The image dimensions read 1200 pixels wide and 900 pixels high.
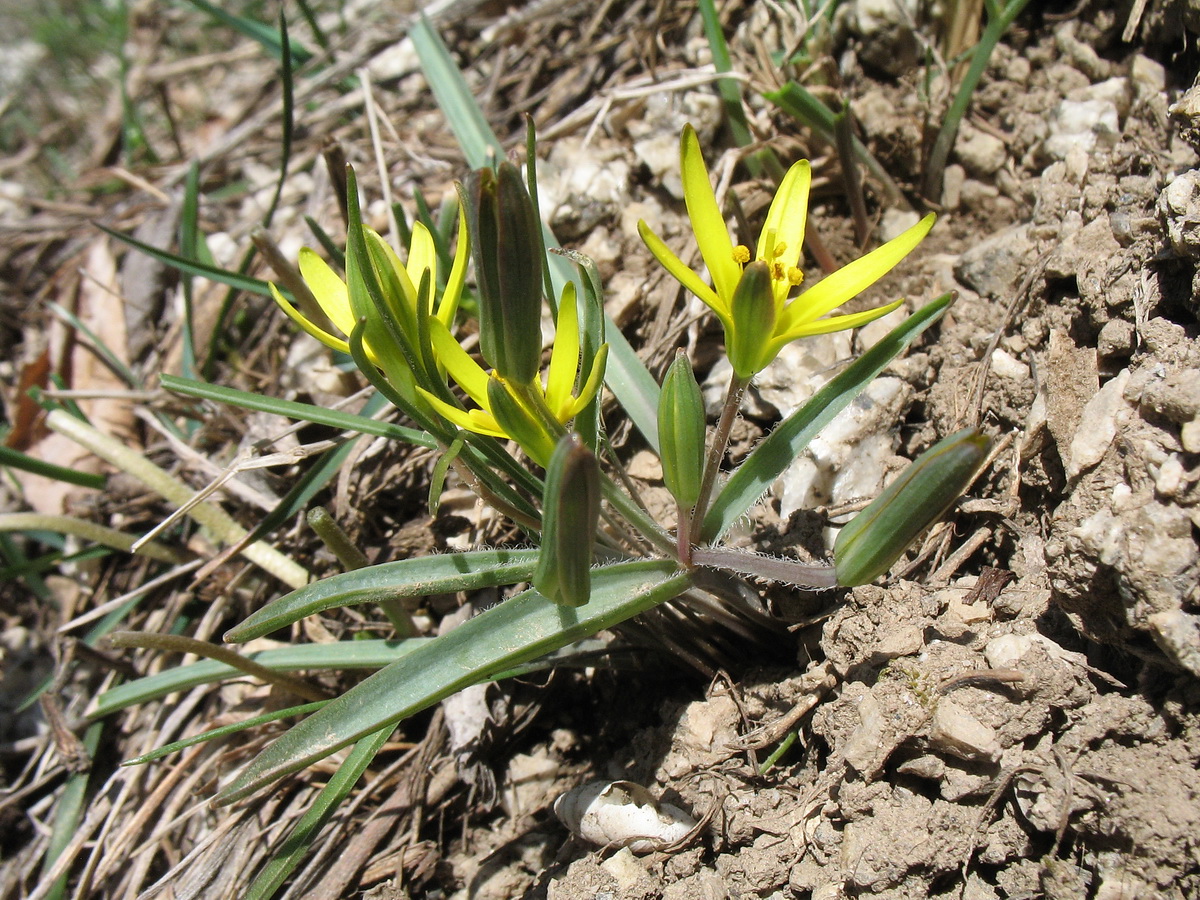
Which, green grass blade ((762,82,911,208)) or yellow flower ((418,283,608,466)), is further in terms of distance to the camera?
green grass blade ((762,82,911,208))

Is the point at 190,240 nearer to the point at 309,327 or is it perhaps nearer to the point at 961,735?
the point at 309,327

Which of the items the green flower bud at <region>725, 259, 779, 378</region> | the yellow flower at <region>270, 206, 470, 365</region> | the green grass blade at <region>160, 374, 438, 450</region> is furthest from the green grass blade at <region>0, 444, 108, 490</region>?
the green flower bud at <region>725, 259, 779, 378</region>

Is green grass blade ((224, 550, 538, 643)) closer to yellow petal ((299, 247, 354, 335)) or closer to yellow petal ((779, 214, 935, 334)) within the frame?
yellow petal ((299, 247, 354, 335))

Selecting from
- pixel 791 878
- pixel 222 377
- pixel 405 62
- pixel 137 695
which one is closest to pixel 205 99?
pixel 405 62

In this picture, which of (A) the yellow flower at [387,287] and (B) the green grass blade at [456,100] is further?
(B) the green grass blade at [456,100]

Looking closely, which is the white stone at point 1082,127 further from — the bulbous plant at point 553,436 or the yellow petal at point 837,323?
the yellow petal at point 837,323

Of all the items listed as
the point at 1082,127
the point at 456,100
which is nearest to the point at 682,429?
the point at 1082,127

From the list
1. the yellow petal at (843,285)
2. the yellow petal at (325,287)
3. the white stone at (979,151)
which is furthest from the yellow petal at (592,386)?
the white stone at (979,151)
